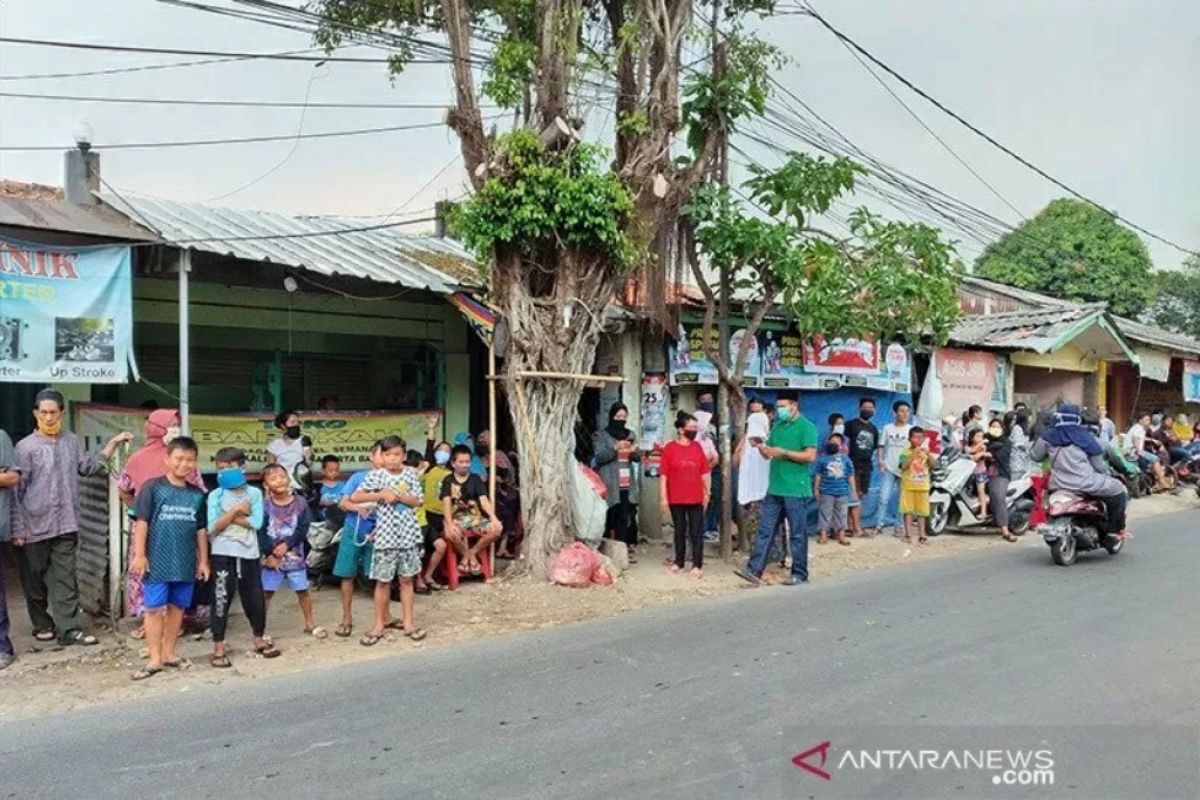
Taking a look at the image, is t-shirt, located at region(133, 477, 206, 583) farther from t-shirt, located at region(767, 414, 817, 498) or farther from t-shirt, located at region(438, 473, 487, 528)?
t-shirt, located at region(767, 414, 817, 498)

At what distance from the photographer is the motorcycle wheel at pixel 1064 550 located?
990 cm

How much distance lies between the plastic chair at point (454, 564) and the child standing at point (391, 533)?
1.67m

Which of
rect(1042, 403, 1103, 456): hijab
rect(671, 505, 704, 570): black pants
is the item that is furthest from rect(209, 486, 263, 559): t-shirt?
rect(1042, 403, 1103, 456): hijab

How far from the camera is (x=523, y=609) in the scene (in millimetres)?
8305

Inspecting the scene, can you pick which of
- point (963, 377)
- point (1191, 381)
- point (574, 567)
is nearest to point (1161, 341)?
point (1191, 381)

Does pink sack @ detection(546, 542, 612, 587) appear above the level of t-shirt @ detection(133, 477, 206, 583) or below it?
below

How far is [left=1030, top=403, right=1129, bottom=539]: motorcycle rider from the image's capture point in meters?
9.87

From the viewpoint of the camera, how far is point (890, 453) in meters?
12.5

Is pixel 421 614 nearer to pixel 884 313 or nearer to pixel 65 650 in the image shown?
pixel 65 650

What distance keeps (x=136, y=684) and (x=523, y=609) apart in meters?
3.17

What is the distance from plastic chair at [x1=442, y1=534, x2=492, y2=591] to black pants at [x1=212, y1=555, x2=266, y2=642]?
242 cm

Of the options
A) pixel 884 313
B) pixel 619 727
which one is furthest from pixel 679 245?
pixel 619 727

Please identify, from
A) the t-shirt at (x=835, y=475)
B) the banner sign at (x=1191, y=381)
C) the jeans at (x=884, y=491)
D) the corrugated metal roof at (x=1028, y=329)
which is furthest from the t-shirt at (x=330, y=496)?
the banner sign at (x=1191, y=381)

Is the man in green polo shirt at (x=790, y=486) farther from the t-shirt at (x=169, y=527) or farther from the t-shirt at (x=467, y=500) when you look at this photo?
the t-shirt at (x=169, y=527)
